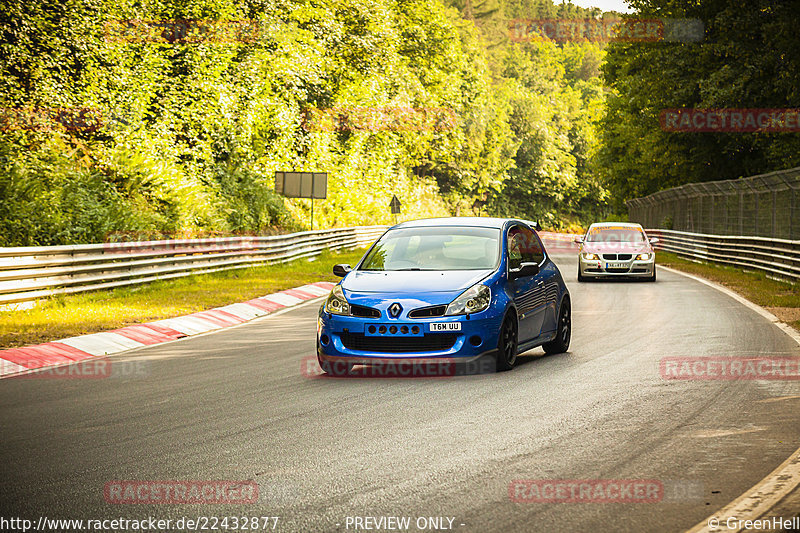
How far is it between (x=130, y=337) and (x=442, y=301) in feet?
19.1

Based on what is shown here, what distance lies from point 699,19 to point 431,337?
3244 cm

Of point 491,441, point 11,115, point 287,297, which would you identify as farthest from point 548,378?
point 11,115

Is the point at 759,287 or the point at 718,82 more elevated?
the point at 718,82

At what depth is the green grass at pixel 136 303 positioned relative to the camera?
13.8m

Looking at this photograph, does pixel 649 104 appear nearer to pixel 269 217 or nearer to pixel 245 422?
pixel 269 217

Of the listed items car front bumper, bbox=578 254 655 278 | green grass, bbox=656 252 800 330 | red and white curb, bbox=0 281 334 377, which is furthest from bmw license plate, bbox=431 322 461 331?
car front bumper, bbox=578 254 655 278

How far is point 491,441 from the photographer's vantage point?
7027mm

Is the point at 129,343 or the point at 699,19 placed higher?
the point at 699,19

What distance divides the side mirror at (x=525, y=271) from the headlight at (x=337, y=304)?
185 centimetres

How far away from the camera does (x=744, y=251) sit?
2836 centimetres

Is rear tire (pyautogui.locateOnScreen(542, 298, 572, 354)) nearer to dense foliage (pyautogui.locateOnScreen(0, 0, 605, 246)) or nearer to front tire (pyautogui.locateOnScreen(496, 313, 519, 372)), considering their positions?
front tire (pyautogui.locateOnScreen(496, 313, 519, 372))

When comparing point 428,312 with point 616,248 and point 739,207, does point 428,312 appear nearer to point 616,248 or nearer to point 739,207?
point 616,248

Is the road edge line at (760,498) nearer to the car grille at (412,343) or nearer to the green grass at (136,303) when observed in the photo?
the car grille at (412,343)

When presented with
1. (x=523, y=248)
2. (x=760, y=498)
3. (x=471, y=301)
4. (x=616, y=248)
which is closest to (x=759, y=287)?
(x=616, y=248)
